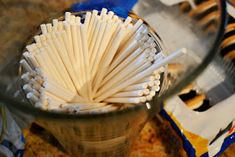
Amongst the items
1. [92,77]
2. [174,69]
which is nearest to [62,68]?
[92,77]

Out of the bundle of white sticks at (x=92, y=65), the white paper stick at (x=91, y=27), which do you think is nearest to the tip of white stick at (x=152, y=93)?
the bundle of white sticks at (x=92, y=65)

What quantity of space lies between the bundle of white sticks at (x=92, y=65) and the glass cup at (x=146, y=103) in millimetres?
24

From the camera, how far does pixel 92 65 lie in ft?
1.59

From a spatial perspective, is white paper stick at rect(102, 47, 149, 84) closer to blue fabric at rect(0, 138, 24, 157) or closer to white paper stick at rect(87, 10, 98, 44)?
white paper stick at rect(87, 10, 98, 44)

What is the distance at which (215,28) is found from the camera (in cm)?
43

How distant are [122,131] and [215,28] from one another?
0.16 metres

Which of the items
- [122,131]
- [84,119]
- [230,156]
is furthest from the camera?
[230,156]

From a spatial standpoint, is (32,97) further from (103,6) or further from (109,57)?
(103,6)

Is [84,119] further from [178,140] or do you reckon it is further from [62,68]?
[178,140]

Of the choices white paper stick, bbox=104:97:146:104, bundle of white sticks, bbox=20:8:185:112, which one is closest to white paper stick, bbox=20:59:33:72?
bundle of white sticks, bbox=20:8:185:112

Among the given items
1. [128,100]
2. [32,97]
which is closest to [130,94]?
[128,100]

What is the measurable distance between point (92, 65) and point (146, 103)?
0.40 feet

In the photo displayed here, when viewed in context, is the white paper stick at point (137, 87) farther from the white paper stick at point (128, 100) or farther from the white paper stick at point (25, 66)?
the white paper stick at point (25, 66)

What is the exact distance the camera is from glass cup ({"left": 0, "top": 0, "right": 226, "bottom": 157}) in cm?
36
